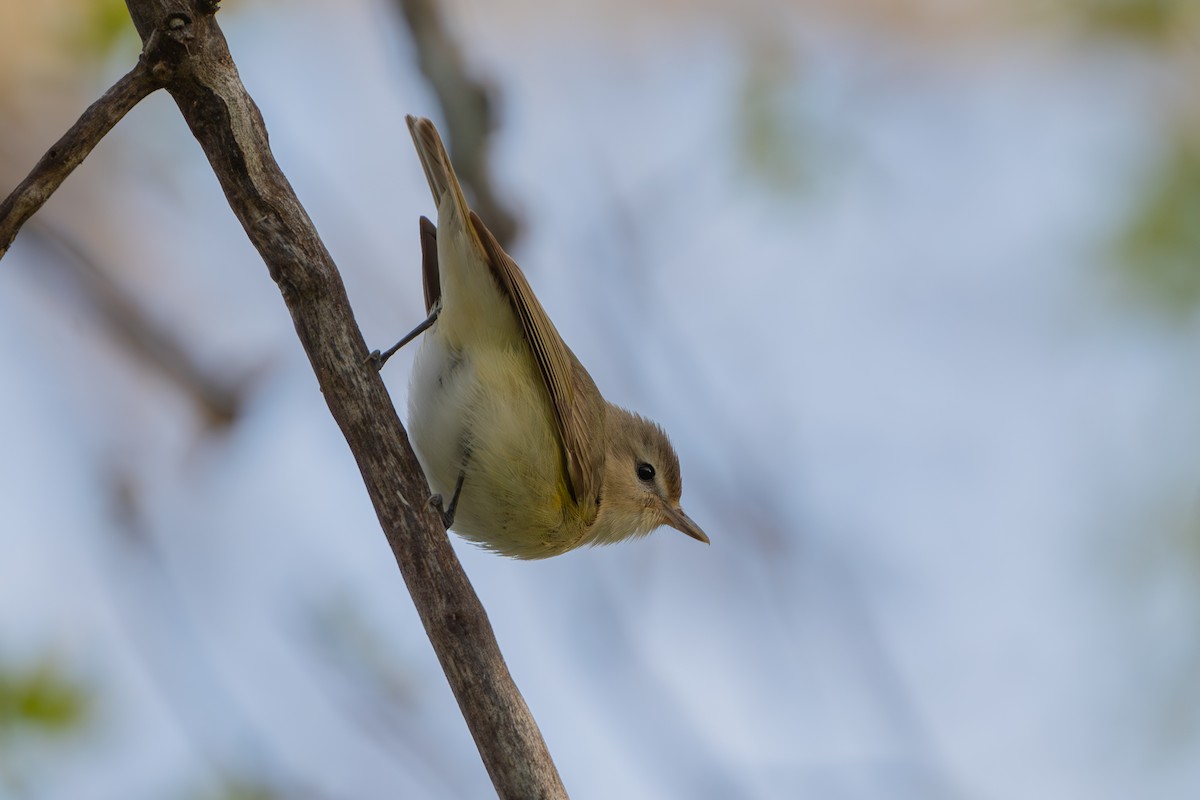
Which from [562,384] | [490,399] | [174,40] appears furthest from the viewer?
[562,384]

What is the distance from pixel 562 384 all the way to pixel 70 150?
8.29 feet

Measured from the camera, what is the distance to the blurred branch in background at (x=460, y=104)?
156 inches

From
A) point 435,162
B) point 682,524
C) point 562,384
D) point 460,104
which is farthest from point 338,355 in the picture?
point 682,524

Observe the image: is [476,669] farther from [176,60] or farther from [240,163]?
[176,60]

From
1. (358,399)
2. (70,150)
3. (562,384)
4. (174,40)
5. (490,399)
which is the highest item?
(562,384)

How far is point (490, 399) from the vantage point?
4.17m

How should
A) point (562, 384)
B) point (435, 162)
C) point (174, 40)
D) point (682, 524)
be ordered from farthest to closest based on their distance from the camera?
point (682, 524) < point (562, 384) < point (435, 162) < point (174, 40)

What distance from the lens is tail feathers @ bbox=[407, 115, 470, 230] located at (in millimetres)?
3879

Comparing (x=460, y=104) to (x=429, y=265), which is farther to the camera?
(x=429, y=265)

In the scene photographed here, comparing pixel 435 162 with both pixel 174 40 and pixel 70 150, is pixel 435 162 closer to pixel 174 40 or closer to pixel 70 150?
pixel 174 40

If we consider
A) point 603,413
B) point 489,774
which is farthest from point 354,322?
point 603,413

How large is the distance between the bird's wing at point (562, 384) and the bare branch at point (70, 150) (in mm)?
1821

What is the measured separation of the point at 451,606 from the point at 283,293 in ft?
2.85

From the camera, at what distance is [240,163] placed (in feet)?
7.92
